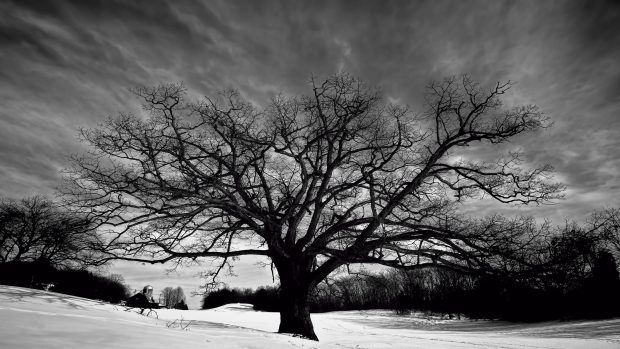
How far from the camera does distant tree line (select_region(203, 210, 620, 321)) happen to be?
28.0 feet

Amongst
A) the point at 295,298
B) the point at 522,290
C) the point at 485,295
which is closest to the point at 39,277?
the point at 295,298

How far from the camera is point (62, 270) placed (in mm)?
31891

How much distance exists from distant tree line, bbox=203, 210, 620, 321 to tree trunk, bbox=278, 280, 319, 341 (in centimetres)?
→ 75

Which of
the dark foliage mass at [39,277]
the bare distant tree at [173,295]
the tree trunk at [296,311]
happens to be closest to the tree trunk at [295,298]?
the tree trunk at [296,311]

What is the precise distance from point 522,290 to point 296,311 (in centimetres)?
667

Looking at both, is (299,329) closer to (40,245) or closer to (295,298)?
(295,298)

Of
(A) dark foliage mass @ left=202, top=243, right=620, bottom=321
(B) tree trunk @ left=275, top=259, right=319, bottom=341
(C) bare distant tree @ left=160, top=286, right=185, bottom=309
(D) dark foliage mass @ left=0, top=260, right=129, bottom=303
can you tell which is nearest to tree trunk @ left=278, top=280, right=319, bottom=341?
(B) tree trunk @ left=275, top=259, right=319, bottom=341

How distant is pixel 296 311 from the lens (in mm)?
10359

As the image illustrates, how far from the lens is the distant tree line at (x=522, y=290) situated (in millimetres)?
8531

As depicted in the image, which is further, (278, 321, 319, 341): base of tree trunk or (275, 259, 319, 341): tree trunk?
(275, 259, 319, 341): tree trunk

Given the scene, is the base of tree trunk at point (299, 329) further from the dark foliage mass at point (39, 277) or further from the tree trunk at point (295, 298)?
the dark foliage mass at point (39, 277)

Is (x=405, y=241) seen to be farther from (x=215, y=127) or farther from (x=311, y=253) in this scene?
(x=215, y=127)

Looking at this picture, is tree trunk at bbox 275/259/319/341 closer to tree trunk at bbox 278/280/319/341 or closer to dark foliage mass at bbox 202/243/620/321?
tree trunk at bbox 278/280/319/341

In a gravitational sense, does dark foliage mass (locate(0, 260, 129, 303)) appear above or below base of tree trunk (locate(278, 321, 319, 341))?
above
